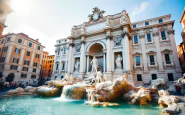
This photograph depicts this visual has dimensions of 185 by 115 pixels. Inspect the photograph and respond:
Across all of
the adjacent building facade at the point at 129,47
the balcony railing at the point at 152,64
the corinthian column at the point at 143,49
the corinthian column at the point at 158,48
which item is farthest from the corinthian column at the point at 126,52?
the corinthian column at the point at 158,48

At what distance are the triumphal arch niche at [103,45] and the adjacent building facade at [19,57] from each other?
1270 cm

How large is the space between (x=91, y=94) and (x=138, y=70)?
33.3ft

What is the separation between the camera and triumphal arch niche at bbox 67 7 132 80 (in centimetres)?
1650

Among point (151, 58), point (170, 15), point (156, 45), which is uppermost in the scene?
point (170, 15)

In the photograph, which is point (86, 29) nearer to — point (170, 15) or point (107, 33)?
point (107, 33)

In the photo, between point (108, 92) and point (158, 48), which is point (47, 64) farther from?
point (158, 48)

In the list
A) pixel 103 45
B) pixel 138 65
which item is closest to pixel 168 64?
pixel 138 65

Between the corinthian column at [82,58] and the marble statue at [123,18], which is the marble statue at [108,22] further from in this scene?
the corinthian column at [82,58]

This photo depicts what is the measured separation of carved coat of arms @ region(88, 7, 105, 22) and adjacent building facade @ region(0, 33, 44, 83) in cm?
1753

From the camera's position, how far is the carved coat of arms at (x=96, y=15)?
69.3ft

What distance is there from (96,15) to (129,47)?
33.3 ft

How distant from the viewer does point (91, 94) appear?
391 inches

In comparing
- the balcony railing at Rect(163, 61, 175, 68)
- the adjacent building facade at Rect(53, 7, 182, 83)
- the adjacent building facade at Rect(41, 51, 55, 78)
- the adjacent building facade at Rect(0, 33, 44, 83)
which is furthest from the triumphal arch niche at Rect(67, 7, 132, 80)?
the adjacent building facade at Rect(41, 51, 55, 78)

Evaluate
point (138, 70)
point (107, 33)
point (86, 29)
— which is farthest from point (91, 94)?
point (86, 29)
